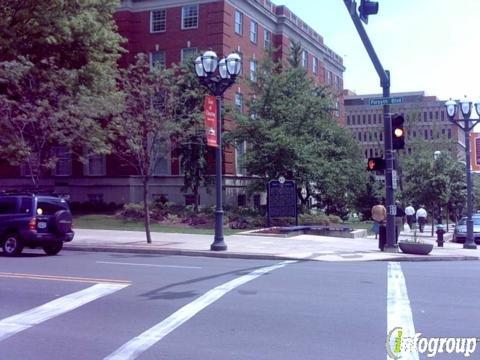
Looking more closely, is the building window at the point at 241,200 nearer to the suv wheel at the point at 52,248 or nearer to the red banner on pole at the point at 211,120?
the red banner on pole at the point at 211,120

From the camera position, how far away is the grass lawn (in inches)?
1036

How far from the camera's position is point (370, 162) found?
1814cm

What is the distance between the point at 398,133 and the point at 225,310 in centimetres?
1097

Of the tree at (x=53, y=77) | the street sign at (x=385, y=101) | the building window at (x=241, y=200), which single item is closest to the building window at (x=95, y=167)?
the tree at (x=53, y=77)

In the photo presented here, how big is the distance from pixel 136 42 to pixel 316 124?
47.8 feet

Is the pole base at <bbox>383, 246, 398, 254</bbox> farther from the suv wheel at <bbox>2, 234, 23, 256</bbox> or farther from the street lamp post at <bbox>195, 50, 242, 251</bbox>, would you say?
the suv wheel at <bbox>2, 234, 23, 256</bbox>

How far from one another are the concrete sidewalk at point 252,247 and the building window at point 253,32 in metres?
19.5

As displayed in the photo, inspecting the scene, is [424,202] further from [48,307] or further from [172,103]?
[48,307]

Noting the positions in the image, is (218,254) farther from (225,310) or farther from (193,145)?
(193,145)

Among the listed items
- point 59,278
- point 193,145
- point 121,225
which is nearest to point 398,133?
point 59,278

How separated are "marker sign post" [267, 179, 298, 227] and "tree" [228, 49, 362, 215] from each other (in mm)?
2466

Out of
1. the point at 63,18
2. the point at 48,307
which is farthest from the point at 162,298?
the point at 63,18

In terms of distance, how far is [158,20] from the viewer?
3844cm

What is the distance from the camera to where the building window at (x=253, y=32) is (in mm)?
40438
